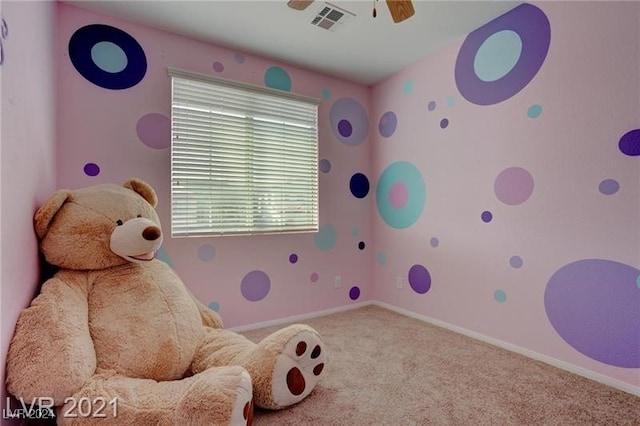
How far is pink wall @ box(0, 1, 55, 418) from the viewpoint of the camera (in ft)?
3.02

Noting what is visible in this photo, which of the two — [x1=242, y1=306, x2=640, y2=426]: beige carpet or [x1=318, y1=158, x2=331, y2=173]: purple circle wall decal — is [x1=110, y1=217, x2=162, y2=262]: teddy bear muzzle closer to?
[x1=242, y1=306, x2=640, y2=426]: beige carpet

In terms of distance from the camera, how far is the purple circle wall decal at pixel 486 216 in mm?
2197

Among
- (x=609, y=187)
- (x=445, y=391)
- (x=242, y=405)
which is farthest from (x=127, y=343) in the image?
(x=609, y=187)

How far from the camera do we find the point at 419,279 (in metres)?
2.69

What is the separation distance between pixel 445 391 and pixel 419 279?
1.19 meters

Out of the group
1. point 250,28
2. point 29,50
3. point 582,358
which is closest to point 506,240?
point 582,358

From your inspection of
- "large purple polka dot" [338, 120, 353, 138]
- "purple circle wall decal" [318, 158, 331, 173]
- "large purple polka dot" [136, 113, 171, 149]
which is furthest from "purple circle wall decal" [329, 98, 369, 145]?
"large purple polka dot" [136, 113, 171, 149]

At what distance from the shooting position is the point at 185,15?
2.01 m

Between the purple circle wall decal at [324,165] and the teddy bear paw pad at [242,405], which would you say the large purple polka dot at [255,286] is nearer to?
Answer: the purple circle wall decal at [324,165]

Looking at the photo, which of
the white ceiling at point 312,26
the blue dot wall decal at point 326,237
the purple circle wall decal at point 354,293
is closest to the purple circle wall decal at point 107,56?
the white ceiling at point 312,26

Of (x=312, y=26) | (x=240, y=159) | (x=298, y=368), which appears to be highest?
(x=312, y=26)

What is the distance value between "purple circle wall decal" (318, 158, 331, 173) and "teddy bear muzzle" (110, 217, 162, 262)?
173 cm

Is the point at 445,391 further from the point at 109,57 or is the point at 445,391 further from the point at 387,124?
the point at 109,57

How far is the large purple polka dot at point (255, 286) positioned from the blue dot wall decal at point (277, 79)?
1563 mm
